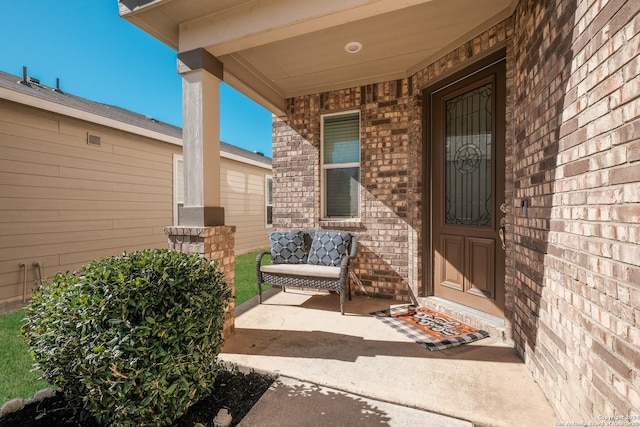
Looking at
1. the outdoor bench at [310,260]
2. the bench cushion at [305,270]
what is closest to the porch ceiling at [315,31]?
the outdoor bench at [310,260]

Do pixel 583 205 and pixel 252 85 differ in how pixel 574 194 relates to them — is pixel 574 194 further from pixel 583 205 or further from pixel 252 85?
pixel 252 85

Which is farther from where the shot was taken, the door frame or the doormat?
the door frame

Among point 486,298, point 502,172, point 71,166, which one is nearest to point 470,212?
point 502,172

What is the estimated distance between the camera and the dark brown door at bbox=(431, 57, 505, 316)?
9.06 ft

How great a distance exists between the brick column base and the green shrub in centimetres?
83

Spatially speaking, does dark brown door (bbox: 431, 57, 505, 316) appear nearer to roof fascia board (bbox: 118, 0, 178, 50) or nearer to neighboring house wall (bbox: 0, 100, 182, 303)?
roof fascia board (bbox: 118, 0, 178, 50)

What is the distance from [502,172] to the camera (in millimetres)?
2701

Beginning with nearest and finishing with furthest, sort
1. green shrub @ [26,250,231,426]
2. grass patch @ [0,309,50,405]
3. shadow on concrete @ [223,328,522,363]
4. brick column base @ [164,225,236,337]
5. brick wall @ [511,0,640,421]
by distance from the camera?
brick wall @ [511,0,640,421], green shrub @ [26,250,231,426], grass patch @ [0,309,50,405], shadow on concrete @ [223,328,522,363], brick column base @ [164,225,236,337]

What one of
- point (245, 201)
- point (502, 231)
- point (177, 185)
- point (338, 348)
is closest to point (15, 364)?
point (338, 348)

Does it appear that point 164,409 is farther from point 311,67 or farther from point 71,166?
point 71,166

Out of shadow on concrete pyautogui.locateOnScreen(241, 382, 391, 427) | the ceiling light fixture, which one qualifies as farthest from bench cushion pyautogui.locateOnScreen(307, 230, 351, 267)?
the ceiling light fixture

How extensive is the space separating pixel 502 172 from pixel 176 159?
5971mm

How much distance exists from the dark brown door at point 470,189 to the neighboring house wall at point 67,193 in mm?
5106

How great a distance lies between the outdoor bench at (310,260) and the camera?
11.0ft
